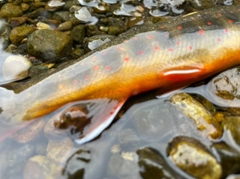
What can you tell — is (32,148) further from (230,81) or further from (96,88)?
(230,81)

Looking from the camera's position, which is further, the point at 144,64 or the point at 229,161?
the point at 144,64

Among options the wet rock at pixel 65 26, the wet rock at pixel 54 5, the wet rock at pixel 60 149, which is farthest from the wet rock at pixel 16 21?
the wet rock at pixel 60 149

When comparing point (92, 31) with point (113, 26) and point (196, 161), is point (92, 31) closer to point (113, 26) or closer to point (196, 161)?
point (113, 26)

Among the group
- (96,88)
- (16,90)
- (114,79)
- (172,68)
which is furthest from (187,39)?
(16,90)

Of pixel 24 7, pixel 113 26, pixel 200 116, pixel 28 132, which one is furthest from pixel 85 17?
pixel 200 116

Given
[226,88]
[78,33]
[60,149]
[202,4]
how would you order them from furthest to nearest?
[202,4] < [78,33] < [226,88] < [60,149]

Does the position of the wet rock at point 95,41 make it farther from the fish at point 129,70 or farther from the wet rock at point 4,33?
the wet rock at point 4,33
